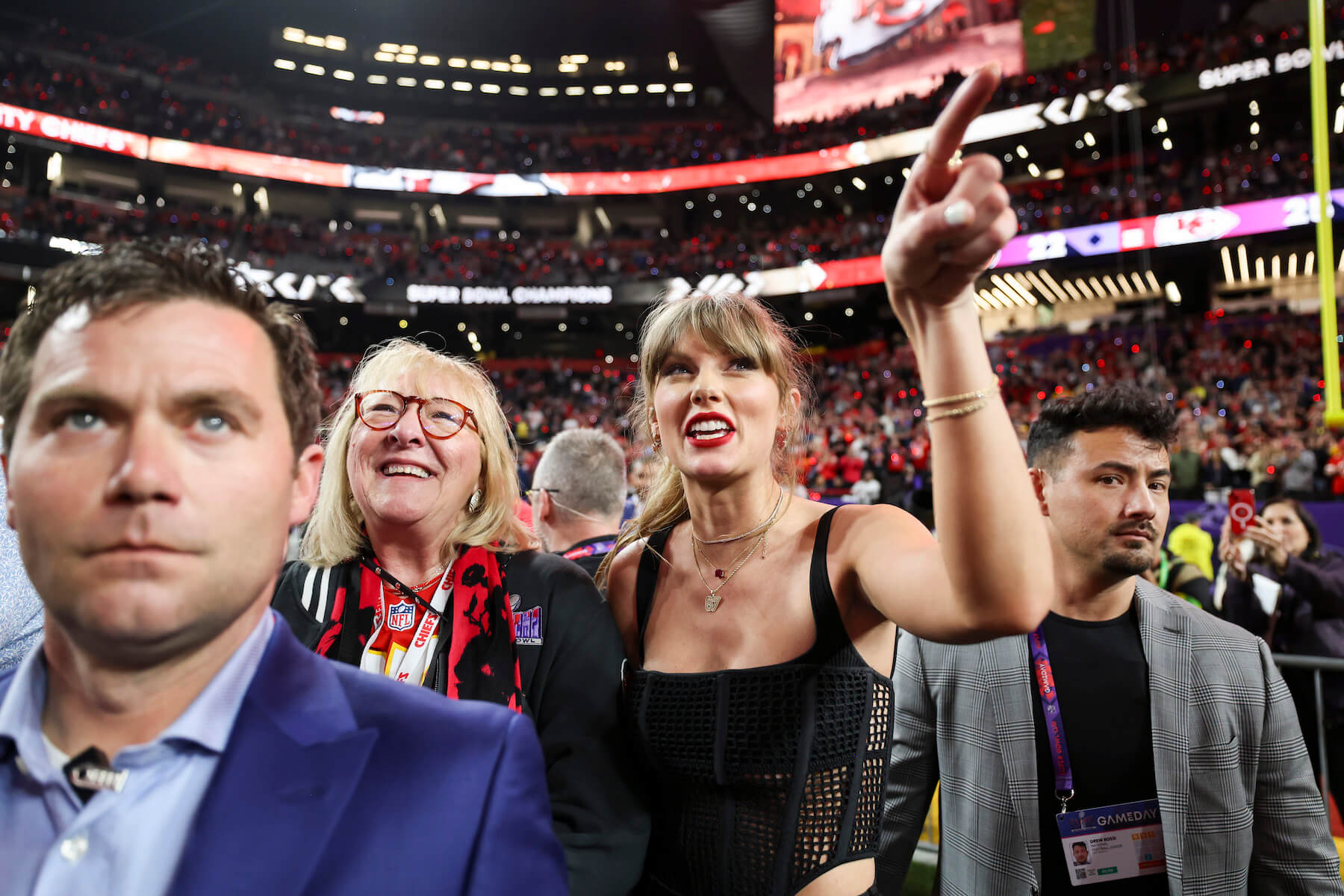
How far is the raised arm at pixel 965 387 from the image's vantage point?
993 mm

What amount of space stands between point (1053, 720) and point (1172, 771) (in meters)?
0.29

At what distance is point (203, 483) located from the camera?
912mm

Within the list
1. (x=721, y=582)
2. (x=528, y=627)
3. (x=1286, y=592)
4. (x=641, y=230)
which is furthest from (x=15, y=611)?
(x=641, y=230)

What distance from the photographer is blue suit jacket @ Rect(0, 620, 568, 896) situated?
0.95m

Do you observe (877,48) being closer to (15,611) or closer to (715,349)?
(715,349)

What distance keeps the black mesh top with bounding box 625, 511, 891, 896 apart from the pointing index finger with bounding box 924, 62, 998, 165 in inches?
38.4

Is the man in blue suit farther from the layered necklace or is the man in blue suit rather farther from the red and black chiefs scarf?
the layered necklace

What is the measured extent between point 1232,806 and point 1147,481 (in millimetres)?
845

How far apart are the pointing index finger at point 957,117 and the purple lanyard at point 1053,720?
1634 mm

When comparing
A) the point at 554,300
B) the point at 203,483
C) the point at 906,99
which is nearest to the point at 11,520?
the point at 203,483

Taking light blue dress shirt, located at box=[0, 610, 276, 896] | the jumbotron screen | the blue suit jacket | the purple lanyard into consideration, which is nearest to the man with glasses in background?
the purple lanyard

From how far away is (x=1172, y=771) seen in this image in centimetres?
202

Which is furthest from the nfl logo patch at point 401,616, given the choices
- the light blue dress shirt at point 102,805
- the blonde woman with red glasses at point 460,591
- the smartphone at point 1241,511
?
the smartphone at point 1241,511

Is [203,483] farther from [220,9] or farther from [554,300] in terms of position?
[220,9]
